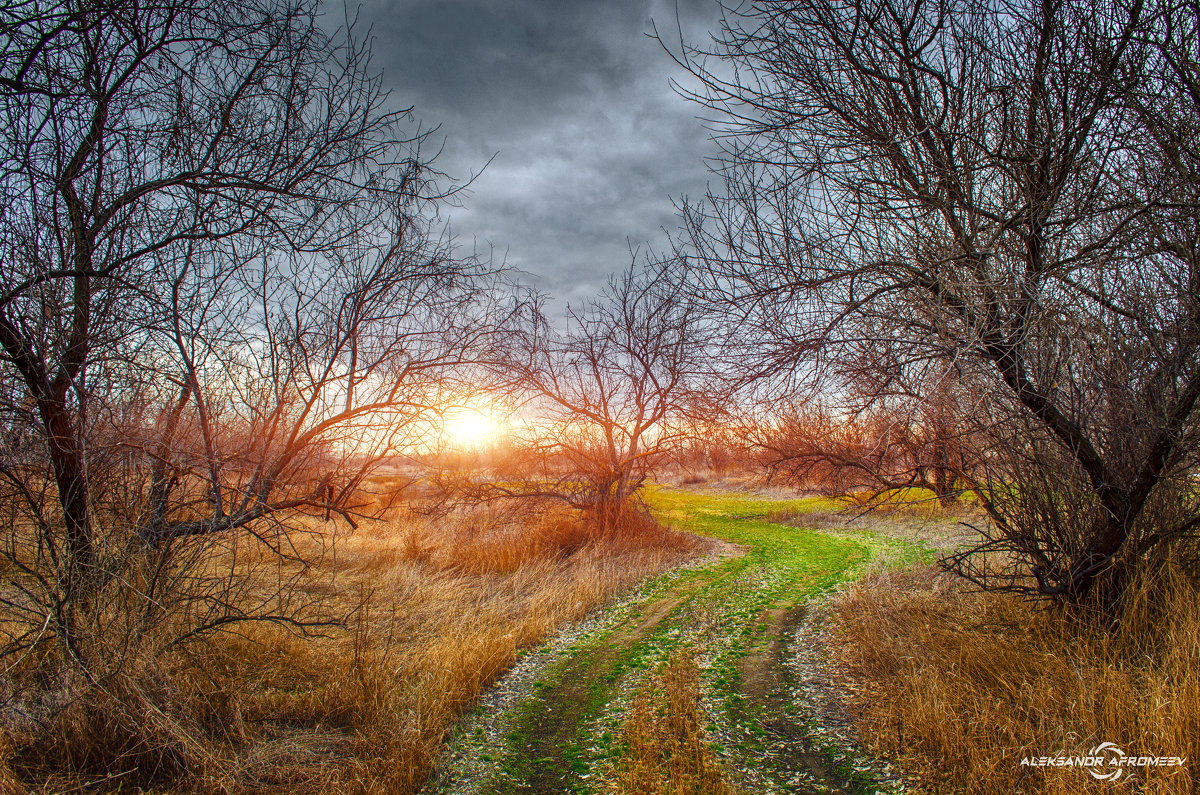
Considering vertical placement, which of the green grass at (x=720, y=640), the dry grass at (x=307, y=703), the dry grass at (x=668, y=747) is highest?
the dry grass at (x=307, y=703)

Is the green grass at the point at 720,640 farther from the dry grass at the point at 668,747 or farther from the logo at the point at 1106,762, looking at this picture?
the logo at the point at 1106,762

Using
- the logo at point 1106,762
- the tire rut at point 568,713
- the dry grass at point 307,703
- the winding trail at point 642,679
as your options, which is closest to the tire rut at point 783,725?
the winding trail at point 642,679

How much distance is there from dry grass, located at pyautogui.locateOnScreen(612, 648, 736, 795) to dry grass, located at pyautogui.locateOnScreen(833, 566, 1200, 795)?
47.4 inches

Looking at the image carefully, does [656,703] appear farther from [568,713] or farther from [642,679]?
[568,713]

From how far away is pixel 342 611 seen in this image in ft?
21.6

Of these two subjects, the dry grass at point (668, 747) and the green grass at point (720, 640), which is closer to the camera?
the dry grass at point (668, 747)

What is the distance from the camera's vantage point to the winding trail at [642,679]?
3.26m

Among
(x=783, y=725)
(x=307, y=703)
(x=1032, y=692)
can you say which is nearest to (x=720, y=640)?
(x=783, y=725)

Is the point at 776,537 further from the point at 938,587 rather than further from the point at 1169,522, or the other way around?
the point at 1169,522

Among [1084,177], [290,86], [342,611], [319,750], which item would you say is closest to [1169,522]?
[1084,177]

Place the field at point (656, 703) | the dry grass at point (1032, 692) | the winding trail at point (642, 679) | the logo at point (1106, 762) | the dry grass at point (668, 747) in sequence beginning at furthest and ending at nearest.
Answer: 1. the winding trail at point (642, 679)
2. the dry grass at point (668, 747)
3. the field at point (656, 703)
4. the dry grass at point (1032, 692)
5. the logo at point (1106, 762)

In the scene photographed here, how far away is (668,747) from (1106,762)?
94.8 inches

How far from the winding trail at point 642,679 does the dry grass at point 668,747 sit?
0.12 meters

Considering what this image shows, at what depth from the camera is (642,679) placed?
4660 mm
